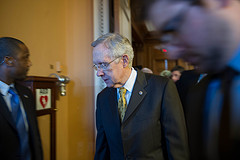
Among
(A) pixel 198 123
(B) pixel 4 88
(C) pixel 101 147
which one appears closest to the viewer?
(A) pixel 198 123

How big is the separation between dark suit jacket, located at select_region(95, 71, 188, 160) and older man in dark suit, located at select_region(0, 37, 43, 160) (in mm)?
604

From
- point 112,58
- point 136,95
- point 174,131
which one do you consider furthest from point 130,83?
point 174,131

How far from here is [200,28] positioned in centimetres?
54

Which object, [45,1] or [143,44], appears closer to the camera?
[45,1]

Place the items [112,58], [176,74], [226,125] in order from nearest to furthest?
[226,125] < [112,58] < [176,74]

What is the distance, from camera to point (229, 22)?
496 mm

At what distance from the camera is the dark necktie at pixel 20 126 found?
4.85 feet

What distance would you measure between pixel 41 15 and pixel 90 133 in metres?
1.62

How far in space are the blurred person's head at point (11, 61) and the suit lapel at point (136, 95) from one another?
891 mm

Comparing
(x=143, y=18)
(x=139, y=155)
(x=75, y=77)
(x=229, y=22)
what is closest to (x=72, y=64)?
(x=75, y=77)

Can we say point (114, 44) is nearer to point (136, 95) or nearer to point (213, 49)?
point (136, 95)

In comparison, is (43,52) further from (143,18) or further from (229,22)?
(229,22)

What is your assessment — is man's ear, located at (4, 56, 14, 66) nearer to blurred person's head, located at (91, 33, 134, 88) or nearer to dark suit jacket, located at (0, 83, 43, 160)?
dark suit jacket, located at (0, 83, 43, 160)

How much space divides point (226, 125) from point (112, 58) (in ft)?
3.90
